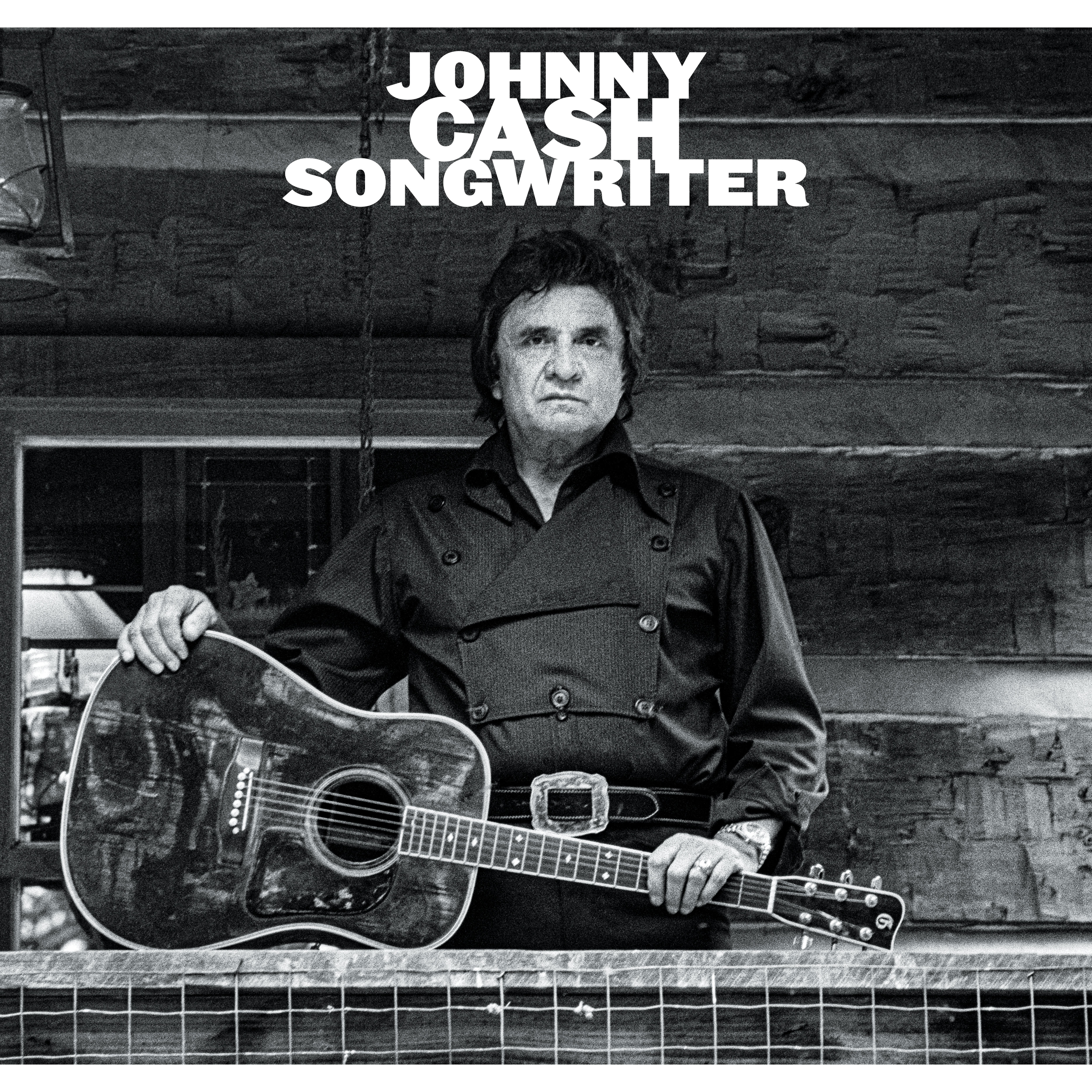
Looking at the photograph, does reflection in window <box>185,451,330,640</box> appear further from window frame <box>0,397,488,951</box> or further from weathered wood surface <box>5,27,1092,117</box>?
weathered wood surface <box>5,27,1092,117</box>

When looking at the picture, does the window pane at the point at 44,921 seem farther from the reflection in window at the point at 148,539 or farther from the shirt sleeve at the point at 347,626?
the shirt sleeve at the point at 347,626

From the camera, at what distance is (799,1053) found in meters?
2.97

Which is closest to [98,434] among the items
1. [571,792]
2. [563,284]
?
[563,284]

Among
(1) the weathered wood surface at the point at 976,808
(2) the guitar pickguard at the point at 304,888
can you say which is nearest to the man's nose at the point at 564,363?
(2) the guitar pickguard at the point at 304,888

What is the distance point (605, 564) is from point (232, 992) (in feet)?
2.97

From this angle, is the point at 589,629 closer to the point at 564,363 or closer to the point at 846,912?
the point at 564,363

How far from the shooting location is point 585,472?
3635 mm

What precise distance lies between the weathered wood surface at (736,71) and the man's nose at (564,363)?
0.79 meters

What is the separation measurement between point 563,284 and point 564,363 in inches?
5.4

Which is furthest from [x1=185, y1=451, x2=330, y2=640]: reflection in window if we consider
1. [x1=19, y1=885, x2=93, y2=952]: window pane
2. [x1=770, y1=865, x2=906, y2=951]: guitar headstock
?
[x1=770, y1=865, x2=906, y2=951]: guitar headstock

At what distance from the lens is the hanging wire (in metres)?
3.93

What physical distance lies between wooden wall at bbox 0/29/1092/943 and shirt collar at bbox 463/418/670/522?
556 mm
